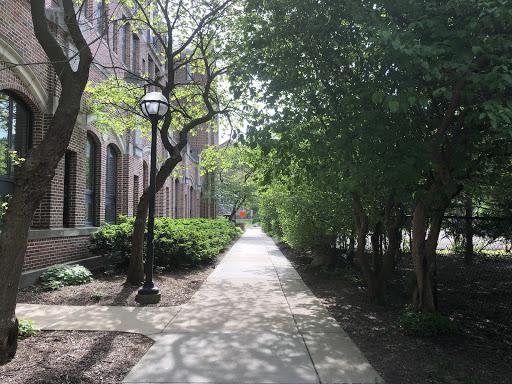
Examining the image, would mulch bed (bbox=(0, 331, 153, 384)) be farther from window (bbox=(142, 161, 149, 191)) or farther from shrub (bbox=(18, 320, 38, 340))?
window (bbox=(142, 161, 149, 191))

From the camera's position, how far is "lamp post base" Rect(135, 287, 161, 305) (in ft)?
27.5

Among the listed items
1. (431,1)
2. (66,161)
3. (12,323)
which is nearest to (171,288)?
(66,161)

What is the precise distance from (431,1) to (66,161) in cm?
931

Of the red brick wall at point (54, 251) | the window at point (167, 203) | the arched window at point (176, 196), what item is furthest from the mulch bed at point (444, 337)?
the arched window at point (176, 196)

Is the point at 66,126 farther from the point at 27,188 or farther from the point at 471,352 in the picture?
the point at 471,352

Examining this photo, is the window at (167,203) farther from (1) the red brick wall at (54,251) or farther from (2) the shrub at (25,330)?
(2) the shrub at (25,330)

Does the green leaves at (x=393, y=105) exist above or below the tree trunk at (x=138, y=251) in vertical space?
above

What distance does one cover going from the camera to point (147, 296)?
8.40 m

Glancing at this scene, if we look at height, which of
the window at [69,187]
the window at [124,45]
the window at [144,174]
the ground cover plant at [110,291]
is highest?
the window at [124,45]

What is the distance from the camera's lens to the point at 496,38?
182 inches

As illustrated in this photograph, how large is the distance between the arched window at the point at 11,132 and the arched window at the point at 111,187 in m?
4.84

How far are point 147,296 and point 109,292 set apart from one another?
114 centimetres

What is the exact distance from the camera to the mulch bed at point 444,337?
5.05 meters

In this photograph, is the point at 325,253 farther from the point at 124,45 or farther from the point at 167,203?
the point at 167,203
